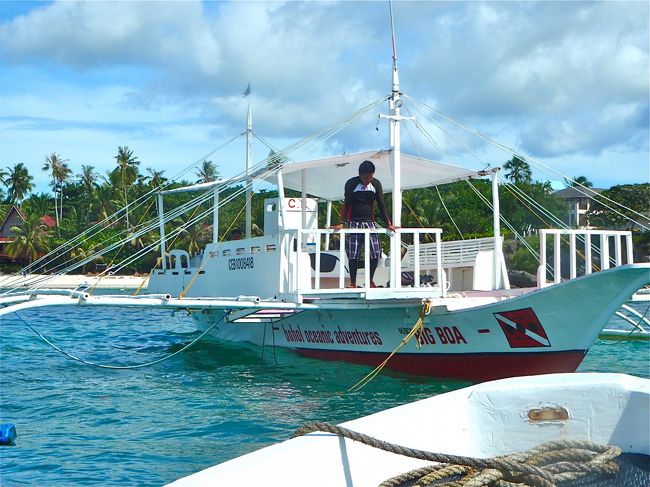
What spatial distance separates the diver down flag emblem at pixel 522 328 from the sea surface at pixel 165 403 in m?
1.22

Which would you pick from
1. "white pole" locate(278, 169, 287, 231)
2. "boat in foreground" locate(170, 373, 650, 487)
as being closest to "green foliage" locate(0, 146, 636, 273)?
"white pole" locate(278, 169, 287, 231)

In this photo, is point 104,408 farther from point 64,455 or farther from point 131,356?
point 131,356

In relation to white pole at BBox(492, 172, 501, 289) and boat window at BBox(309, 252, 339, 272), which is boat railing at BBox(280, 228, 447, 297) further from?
boat window at BBox(309, 252, 339, 272)

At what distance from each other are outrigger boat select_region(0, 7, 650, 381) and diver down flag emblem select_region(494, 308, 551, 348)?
0.6 inches

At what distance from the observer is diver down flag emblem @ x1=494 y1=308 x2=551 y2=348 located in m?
10.7

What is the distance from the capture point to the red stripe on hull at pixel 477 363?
35.1 ft

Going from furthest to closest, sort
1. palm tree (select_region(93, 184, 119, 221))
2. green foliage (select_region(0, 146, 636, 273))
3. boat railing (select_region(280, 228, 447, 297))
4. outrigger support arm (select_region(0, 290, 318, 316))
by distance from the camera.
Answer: palm tree (select_region(93, 184, 119, 221)), green foliage (select_region(0, 146, 636, 273)), boat railing (select_region(280, 228, 447, 297)), outrigger support arm (select_region(0, 290, 318, 316))

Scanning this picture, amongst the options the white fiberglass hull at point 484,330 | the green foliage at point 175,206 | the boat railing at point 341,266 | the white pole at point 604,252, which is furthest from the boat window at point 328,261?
the green foliage at point 175,206

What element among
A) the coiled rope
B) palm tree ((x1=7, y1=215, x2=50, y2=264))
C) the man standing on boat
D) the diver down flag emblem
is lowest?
the coiled rope

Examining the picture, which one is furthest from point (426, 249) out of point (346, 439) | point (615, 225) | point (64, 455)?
point (615, 225)

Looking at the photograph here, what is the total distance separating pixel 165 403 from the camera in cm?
1106

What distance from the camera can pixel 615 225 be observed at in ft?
181

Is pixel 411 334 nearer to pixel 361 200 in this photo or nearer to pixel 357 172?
pixel 361 200

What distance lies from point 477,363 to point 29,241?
61931mm
